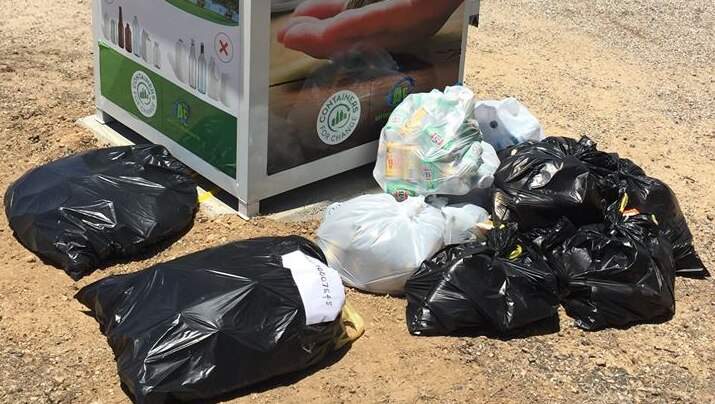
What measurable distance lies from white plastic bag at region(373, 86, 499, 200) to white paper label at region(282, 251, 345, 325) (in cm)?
112

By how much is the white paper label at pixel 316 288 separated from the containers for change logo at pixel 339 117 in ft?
3.98

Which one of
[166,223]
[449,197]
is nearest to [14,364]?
[166,223]

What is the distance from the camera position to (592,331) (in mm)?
4035

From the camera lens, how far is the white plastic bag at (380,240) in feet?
13.5

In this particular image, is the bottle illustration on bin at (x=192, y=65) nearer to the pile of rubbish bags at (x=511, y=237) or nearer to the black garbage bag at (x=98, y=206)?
the black garbage bag at (x=98, y=206)

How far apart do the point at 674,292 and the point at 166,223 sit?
8.15 ft

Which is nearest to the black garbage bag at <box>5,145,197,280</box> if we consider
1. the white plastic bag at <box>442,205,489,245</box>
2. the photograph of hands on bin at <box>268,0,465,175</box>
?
the photograph of hands on bin at <box>268,0,465,175</box>

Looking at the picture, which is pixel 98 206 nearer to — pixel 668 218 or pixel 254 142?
pixel 254 142

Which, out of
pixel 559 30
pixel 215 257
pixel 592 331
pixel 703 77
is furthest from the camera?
pixel 559 30

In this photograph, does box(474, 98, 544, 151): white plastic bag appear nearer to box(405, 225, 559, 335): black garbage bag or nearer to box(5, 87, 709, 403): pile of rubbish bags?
box(5, 87, 709, 403): pile of rubbish bags

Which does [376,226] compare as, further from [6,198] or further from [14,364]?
[6,198]

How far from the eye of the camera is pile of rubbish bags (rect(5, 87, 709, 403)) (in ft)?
11.2

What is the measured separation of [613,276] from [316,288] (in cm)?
137

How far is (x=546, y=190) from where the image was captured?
4336 mm
